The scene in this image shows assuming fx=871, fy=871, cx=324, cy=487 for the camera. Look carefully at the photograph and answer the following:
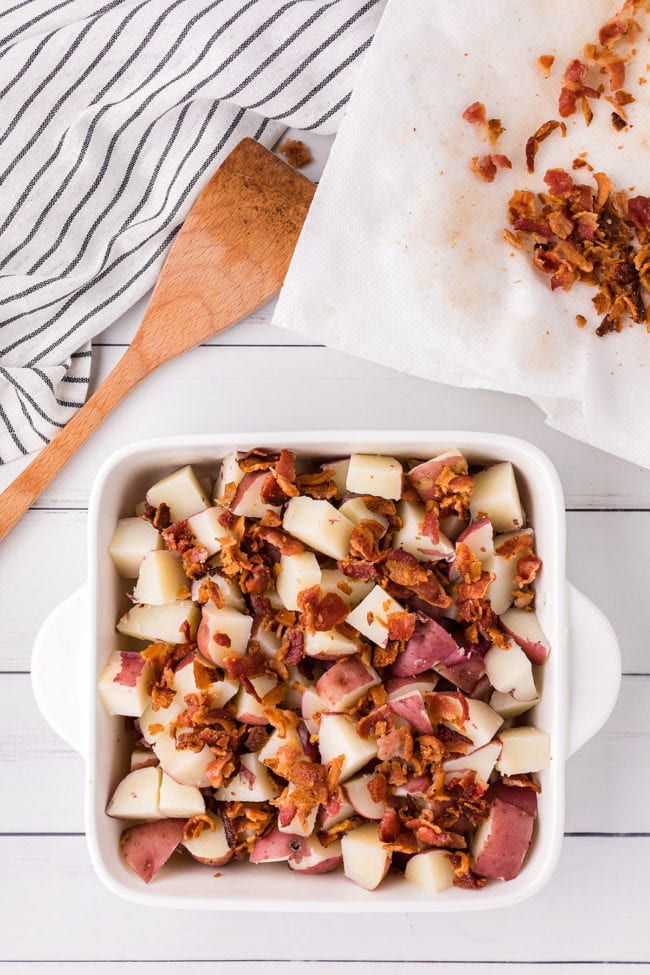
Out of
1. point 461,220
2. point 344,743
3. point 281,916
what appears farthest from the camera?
point 281,916

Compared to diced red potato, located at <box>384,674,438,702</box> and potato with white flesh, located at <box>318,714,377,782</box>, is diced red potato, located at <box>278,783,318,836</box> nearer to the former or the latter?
potato with white flesh, located at <box>318,714,377,782</box>

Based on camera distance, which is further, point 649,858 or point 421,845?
point 649,858

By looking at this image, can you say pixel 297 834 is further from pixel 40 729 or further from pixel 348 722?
pixel 40 729

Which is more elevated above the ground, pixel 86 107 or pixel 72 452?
pixel 86 107

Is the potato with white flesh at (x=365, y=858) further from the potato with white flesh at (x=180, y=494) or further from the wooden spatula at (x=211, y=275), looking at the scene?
the wooden spatula at (x=211, y=275)

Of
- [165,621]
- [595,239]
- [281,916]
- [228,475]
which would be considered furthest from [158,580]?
[595,239]

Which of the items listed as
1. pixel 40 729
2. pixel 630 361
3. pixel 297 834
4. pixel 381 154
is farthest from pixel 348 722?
pixel 381 154

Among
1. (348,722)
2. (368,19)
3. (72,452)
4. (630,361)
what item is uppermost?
(368,19)

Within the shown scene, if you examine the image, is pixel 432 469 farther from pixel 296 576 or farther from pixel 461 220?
pixel 461 220

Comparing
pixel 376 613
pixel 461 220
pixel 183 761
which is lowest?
pixel 183 761
